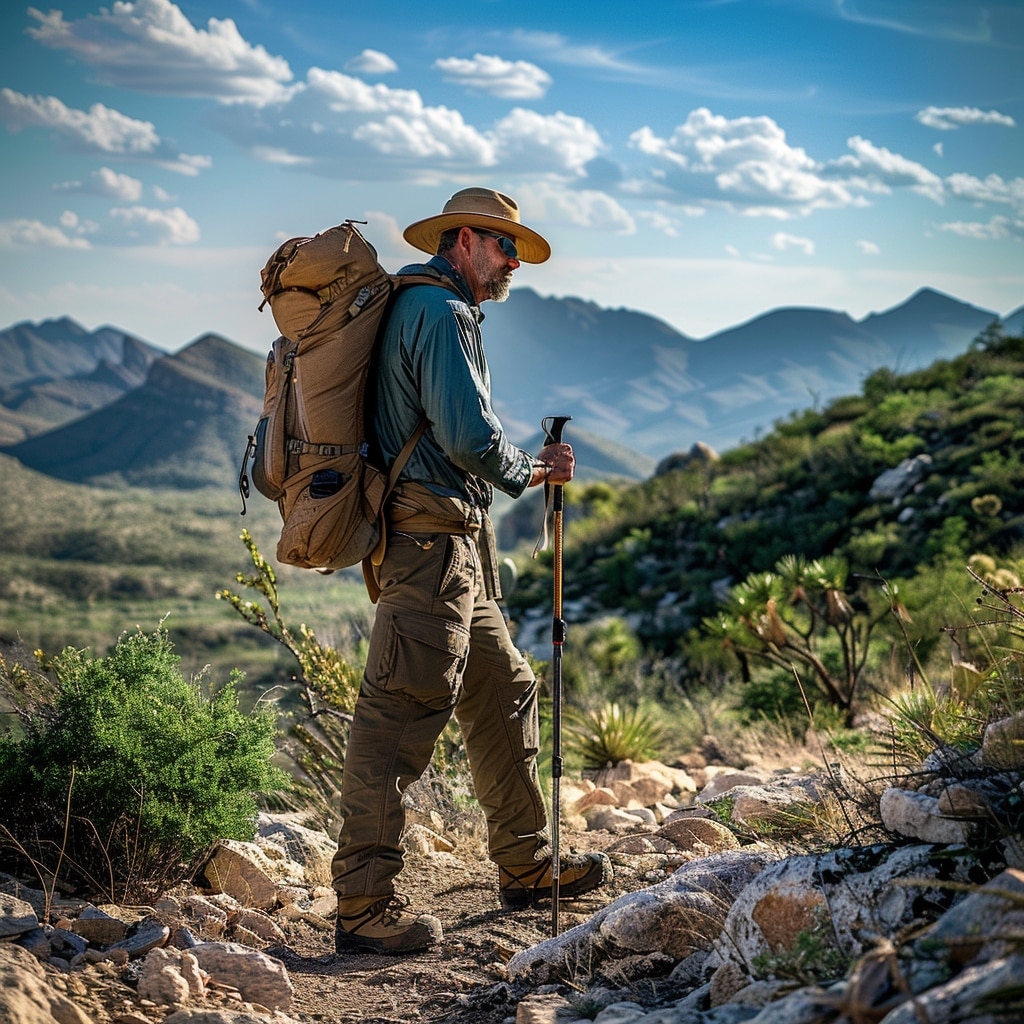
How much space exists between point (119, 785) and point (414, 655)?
131cm

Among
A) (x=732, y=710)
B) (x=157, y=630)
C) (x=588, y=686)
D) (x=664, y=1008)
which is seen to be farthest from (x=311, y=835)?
(x=588, y=686)

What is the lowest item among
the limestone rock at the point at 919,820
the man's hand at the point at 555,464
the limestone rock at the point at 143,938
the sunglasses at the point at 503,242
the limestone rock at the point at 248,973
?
the limestone rock at the point at 248,973

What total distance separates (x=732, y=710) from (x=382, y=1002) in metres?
6.66

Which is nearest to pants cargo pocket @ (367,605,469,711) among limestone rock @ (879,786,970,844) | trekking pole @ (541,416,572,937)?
trekking pole @ (541,416,572,937)

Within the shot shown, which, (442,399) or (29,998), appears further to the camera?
(442,399)

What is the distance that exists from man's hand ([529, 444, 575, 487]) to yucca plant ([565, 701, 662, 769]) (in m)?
4.36

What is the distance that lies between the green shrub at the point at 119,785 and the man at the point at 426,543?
0.70 m

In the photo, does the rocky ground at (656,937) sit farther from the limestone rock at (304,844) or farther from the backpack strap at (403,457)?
the backpack strap at (403,457)

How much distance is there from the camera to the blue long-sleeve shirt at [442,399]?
4.00 meters

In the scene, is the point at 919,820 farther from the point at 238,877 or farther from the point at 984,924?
the point at 238,877

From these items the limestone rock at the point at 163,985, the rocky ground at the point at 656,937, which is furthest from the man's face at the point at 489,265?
the limestone rock at the point at 163,985

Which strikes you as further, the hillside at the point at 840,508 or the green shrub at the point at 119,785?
the hillside at the point at 840,508

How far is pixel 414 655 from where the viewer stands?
4078 mm

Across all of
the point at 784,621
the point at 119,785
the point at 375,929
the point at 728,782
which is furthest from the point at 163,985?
the point at 784,621
